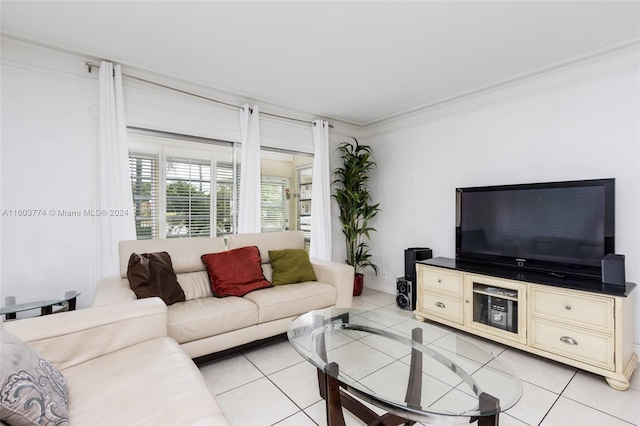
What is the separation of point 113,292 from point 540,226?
11.3ft

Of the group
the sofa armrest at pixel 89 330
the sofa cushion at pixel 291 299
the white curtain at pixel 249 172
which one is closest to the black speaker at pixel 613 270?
the sofa cushion at pixel 291 299

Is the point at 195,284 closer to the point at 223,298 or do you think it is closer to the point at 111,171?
the point at 223,298

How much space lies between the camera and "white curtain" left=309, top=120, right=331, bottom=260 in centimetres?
411

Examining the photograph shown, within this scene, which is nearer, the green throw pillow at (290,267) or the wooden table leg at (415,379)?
the wooden table leg at (415,379)

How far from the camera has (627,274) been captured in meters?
2.41

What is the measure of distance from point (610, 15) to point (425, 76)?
4.27ft

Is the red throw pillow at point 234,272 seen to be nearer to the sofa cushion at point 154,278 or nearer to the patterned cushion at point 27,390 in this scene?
the sofa cushion at point 154,278

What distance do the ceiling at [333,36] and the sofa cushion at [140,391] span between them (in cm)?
210

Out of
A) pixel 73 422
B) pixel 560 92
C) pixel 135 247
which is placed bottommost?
pixel 73 422

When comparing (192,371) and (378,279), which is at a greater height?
(192,371)

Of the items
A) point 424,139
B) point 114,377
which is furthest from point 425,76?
point 114,377

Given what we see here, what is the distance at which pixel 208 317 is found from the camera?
84.6 inches

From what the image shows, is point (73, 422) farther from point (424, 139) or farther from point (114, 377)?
point (424, 139)

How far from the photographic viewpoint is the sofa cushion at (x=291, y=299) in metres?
2.44
